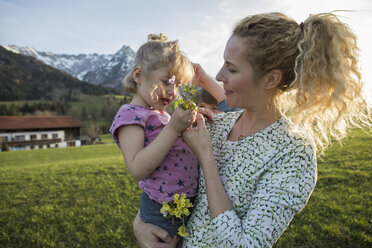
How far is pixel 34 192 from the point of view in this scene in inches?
382

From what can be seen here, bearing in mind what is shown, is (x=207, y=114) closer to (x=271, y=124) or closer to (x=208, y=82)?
(x=271, y=124)

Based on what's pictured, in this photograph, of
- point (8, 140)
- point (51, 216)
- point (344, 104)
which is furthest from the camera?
point (8, 140)

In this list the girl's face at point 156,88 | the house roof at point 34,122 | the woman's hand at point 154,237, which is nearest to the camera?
the woman's hand at point 154,237

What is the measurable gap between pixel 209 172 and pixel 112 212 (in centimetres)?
619

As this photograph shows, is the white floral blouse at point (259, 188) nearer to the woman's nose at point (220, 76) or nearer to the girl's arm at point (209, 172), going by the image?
the girl's arm at point (209, 172)

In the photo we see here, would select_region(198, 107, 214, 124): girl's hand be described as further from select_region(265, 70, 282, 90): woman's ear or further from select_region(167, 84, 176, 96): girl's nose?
select_region(265, 70, 282, 90): woman's ear

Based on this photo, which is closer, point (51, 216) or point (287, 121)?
point (287, 121)

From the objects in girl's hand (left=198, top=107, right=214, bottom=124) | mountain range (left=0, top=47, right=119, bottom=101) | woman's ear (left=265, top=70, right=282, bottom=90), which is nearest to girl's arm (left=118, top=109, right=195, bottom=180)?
girl's hand (left=198, top=107, right=214, bottom=124)

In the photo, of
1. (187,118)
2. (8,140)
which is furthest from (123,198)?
(8,140)

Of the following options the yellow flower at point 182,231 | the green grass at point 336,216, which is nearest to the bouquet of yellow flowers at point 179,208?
the yellow flower at point 182,231

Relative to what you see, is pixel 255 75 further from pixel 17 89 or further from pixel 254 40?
pixel 17 89

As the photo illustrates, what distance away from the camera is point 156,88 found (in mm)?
2316

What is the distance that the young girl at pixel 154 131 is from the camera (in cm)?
209

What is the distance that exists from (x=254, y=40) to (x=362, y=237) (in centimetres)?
516
